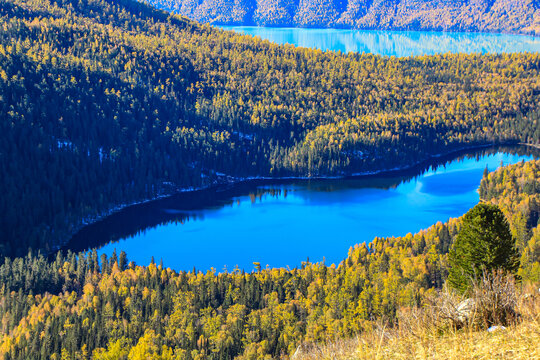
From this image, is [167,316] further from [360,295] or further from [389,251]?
[389,251]

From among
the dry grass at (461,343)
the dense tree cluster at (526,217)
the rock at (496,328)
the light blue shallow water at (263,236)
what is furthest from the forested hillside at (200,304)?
the dry grass at (461,343)

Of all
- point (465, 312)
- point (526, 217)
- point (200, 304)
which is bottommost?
point (200, 304)

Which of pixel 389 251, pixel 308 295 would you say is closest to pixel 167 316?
pixel 308 295

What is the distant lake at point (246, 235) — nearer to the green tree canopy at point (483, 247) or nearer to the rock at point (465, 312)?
the green tree canopy at point (483, 247)

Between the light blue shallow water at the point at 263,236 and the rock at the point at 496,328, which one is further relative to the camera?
the light blue shallow water at the point at 263,236

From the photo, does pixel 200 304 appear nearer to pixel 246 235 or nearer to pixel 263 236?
pixel 263 236

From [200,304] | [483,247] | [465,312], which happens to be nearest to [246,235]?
[200,304]

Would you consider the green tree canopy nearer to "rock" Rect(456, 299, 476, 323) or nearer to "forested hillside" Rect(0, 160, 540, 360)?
"rock" Rect(456, 299, 476, 323)
